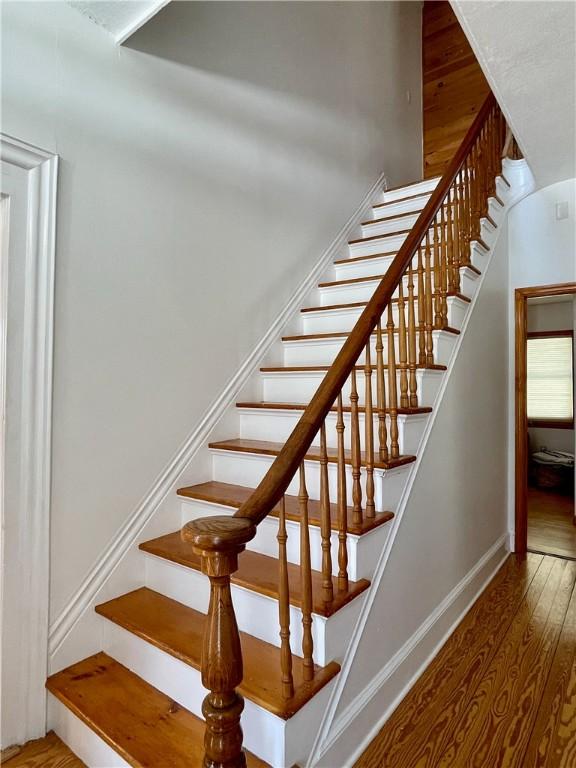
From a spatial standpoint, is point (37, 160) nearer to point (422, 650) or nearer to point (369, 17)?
point (422, 650)

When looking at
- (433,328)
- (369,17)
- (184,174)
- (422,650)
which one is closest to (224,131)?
(184,174)

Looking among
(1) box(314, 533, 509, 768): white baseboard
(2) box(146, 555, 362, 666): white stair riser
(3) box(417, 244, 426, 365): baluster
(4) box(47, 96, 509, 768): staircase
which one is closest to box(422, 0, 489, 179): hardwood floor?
(4) box(47, 96, 509, 768): staircase

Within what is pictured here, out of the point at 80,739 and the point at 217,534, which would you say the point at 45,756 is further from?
the point at 217,534

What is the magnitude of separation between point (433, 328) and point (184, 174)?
1.46 m

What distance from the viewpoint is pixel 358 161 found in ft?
12.2

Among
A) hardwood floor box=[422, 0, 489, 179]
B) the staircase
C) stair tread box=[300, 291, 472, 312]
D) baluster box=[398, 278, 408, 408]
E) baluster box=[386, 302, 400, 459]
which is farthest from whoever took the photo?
hardwood floor box=[422, 0, 489, 179]

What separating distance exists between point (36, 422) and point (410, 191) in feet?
A: 11.4

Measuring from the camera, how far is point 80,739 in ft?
4.79

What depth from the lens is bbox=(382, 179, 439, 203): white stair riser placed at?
145 inches

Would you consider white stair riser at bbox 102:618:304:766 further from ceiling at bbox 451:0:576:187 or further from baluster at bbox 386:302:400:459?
ceiling at bbox 451:0:576:187

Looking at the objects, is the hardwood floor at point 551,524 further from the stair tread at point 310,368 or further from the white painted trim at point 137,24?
the white painted trim at point 137,24

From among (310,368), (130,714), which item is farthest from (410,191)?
(130,714)

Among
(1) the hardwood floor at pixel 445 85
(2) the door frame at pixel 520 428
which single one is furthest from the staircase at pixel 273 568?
(1) the hardwood floor at pixel 445 85

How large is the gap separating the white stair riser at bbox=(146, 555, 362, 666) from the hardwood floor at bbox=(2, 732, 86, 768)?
0.57 meters
